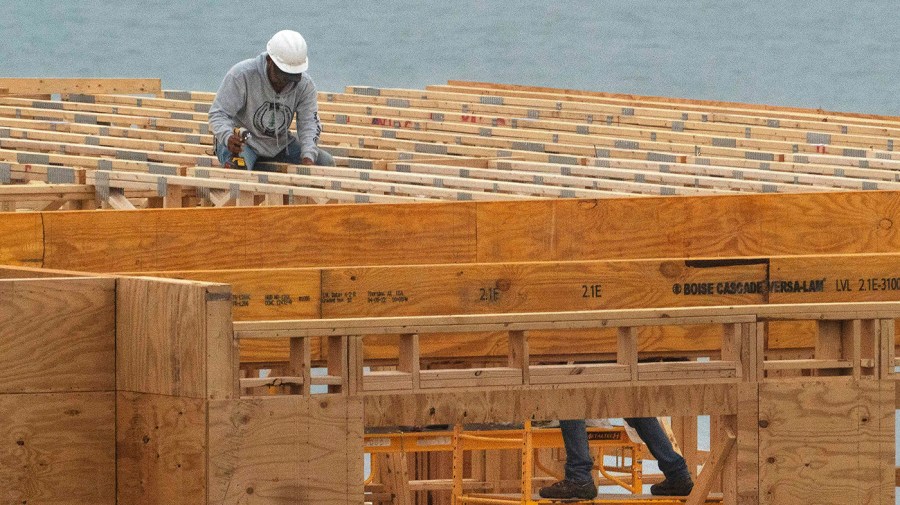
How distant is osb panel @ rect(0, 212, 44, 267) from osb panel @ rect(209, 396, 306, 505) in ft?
10.4

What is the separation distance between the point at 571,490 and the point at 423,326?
3400 mm

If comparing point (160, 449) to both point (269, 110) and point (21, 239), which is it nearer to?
point (21, 239)

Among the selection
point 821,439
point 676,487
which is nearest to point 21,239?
point 676,487

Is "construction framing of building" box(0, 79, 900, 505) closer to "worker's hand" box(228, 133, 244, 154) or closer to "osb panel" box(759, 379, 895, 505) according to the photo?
"osb panel" box(759, 379, 895, 505)

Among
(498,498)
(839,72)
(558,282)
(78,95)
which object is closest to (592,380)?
(558,282)

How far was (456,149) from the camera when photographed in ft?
49.9

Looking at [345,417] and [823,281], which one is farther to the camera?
[823,281]

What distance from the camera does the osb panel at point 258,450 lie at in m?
7.35

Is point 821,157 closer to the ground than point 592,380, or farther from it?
farther from it

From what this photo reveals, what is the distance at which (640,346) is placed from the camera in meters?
9.08

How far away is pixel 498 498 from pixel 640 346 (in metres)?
3.16

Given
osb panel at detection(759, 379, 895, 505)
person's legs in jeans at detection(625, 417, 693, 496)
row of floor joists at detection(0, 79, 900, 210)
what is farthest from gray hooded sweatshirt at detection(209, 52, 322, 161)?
osb panel at detection(759, 379, 895, 505)

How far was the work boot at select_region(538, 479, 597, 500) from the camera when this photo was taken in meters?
10.7

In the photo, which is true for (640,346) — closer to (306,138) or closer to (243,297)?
(243,297)
